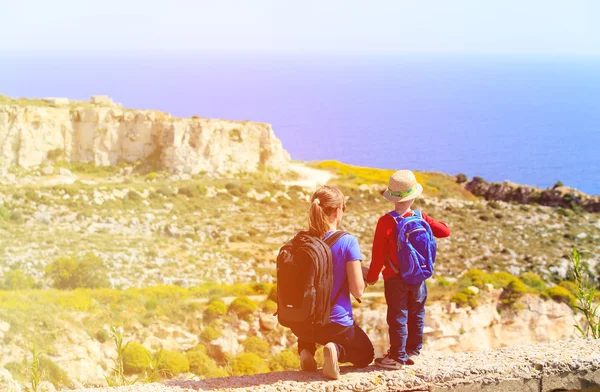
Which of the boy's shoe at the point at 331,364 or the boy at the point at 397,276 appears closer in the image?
the boy's shoe at the point at 331,364

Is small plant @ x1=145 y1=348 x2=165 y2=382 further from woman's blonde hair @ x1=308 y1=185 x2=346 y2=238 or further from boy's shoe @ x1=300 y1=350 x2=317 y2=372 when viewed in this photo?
woman's blonde hair @ x1=308 y1=185 x2=346 y2=238

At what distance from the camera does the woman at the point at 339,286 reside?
13.2ft

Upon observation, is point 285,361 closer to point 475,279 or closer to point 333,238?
point 475,279

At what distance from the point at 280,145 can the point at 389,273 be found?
32954 millimetres

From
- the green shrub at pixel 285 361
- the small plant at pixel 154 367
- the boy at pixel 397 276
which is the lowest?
the green shrub at pixel 285 361

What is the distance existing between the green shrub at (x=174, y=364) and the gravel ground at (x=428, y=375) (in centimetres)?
744

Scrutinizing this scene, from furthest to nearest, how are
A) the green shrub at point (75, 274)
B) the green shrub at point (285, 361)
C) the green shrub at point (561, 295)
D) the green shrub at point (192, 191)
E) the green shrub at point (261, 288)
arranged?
the green shrub at point (192, 191) → the green shrub at point (561, 295) → the green shrub at point (261, 288) → the green shrub at point (75, 274) → the green shrub at point (285, 361)

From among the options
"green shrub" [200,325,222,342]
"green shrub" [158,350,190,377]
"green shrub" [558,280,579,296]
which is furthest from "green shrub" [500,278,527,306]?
"green shrub" [158,350,190,377]

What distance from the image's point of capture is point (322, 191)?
161 inches

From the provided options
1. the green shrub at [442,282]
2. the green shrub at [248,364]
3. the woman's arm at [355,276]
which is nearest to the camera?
the woman's arm at [355,276]

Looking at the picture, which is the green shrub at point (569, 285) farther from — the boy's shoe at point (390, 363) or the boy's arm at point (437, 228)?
the boy's shoe at point (390, 363)

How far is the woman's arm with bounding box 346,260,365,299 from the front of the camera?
4.02 meters

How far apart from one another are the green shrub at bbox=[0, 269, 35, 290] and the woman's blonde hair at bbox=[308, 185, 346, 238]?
12.8m

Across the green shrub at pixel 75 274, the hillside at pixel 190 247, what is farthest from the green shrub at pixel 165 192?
the green shrub at pixel 75 274
